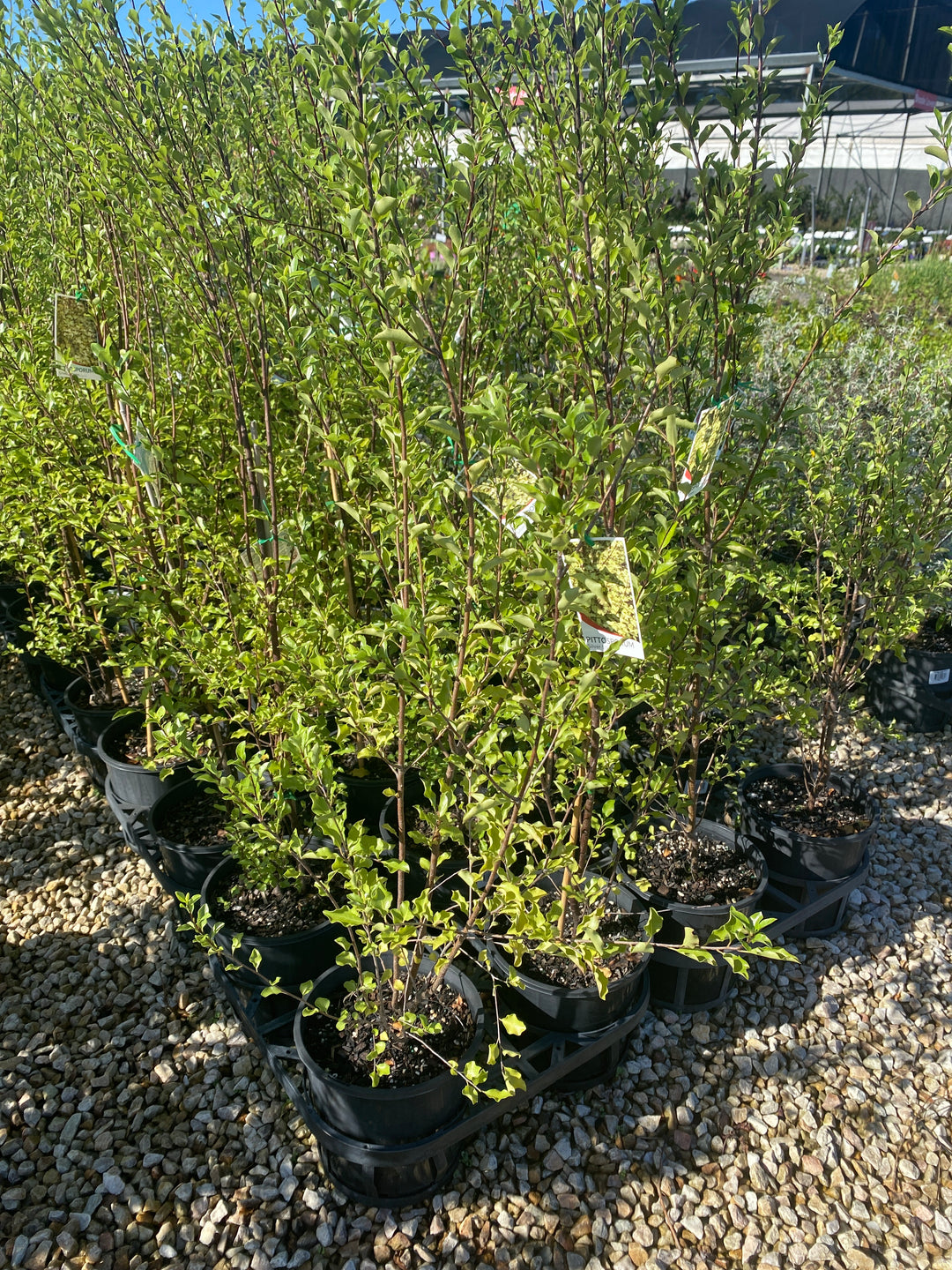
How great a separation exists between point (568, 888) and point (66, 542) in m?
2.56

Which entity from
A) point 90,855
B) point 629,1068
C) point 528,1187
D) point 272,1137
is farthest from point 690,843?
point 90,855

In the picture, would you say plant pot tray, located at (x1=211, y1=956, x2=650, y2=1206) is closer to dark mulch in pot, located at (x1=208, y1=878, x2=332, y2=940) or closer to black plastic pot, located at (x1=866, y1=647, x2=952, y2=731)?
dark mulch in pot, located at (x1=208, y1=878, x2=332, y2=940)

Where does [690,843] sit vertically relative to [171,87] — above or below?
below

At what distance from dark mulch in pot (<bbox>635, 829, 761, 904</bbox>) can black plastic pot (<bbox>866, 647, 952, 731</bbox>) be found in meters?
1.52

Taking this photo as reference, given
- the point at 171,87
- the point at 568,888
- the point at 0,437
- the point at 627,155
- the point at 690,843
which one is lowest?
the point at 690,843

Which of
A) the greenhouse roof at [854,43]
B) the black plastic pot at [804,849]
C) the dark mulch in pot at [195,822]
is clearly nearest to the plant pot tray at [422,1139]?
the dark mulch in pot at [195,822]

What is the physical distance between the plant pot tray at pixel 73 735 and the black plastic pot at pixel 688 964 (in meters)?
2.11

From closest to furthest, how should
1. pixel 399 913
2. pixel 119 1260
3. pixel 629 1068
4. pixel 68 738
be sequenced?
1. pixel 399 913
2. pixel 119 1260
3. pixel 629 1068
4. pixel 68 738

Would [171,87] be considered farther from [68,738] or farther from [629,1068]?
[629,1068]

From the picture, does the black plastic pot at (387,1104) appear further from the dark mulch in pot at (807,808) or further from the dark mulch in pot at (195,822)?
the dark mulch in pot at (807,808)

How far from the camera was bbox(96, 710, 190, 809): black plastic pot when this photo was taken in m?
2.87

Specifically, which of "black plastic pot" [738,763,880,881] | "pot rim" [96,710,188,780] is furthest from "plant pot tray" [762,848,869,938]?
"pot rim" [96,710,188,780]

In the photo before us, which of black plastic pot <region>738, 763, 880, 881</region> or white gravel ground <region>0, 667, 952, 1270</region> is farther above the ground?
black plastic pot <region>738, 763, 880, 881</region>

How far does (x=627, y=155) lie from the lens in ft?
6.22
